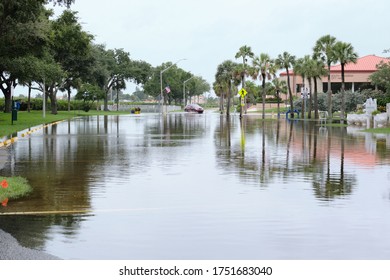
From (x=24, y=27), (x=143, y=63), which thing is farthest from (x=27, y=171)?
(x=143, y=63)

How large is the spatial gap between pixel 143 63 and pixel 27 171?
387 feet

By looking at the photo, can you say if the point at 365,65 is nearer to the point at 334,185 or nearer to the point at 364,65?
the point at 364,65

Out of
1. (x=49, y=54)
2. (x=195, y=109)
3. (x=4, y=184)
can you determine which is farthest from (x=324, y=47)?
(x=4, y=184)

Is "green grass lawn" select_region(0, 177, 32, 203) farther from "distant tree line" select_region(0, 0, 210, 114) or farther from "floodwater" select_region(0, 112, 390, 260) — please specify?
"distant tree line" select_region(0, 0, 210, 114)

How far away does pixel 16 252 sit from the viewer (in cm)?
910

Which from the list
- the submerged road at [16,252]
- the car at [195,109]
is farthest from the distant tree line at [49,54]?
the submerged road at [16,252]

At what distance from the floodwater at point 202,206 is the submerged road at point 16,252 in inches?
8.4

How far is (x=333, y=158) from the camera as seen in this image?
24.0 meters

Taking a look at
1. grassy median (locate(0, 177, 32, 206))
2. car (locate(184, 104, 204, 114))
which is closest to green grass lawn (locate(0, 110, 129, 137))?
grassy median (locate(0, 177, 32, 206))

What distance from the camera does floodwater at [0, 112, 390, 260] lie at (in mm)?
9578

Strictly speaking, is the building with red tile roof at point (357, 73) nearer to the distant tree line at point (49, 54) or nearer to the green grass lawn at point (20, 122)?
the distant tree line at point (49, 54)

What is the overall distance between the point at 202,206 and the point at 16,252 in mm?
4757

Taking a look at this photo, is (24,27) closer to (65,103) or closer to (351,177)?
(351,177)

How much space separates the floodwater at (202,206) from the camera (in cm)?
958
